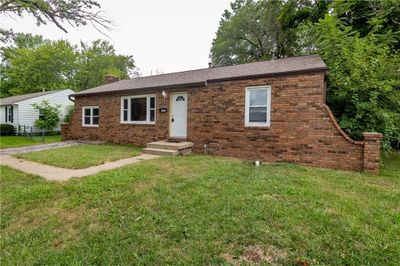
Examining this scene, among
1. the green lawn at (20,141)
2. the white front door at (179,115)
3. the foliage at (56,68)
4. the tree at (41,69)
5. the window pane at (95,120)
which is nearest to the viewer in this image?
the white front door at (179,115)

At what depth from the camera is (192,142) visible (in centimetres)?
877

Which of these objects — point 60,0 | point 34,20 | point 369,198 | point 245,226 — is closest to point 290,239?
point 245,226

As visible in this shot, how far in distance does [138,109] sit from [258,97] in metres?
5.72

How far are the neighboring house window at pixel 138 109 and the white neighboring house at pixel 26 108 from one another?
13.3m

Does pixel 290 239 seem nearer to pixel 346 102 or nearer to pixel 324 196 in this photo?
pixel 324 196

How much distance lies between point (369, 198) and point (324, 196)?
876 mm

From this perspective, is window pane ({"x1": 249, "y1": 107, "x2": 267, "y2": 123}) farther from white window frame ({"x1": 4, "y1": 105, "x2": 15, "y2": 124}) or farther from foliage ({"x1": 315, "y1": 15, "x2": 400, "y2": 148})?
white window frame ({"x1": 4, "y1": 105, "x2": 15, "y2": 124})

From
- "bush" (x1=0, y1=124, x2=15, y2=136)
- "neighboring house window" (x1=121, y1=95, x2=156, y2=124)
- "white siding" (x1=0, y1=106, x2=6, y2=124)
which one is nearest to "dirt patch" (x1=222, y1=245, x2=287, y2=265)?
"neighboring house window" (x1=121, y1=95, x2=156, y2=124)

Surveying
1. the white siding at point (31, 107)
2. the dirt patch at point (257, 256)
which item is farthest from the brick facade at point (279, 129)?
the white siding at point (31, 107)

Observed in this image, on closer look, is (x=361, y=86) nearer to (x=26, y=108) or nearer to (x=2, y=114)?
(x=26, y=108)

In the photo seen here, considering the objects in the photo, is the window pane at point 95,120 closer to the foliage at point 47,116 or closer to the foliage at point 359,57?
the foliage at point 47,116

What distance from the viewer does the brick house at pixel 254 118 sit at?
6.39 metres

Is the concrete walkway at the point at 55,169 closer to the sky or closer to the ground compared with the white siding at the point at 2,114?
closer to the ground

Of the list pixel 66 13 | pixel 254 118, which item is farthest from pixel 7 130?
pixel 254 118
